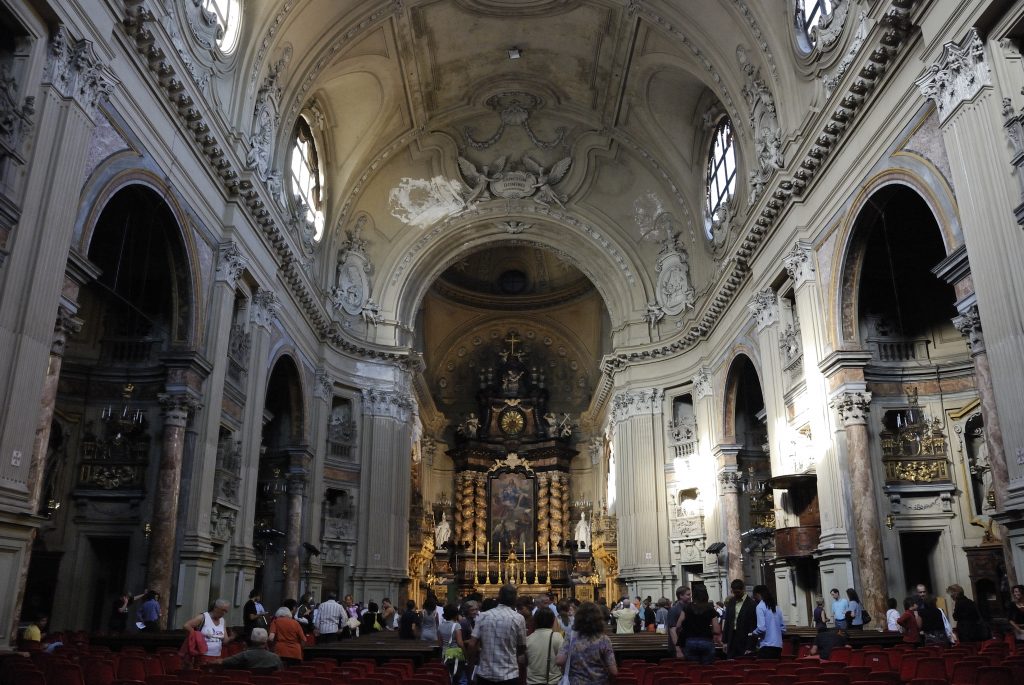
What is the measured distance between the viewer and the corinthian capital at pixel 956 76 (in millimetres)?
10211

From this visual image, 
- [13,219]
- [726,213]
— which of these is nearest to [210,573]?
[13,219]

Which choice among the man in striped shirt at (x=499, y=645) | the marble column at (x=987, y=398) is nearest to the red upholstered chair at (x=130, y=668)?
the man in striped shirt at (x=499, y=645)

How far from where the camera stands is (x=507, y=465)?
38781 millimetres

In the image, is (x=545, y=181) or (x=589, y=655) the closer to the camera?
(x=589, y=655)

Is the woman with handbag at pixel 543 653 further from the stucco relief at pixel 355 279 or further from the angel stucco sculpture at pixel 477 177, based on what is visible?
the angel stucco sculpture at pixel 477 177

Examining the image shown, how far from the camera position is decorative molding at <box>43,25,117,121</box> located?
10133 millimetres

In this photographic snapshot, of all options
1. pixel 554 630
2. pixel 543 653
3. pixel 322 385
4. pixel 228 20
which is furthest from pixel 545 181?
pixel 543 653

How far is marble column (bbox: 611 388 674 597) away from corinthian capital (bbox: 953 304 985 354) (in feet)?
49.8

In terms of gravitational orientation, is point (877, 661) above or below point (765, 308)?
below

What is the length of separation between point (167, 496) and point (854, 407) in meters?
11.8

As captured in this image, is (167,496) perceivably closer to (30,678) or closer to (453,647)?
(453,647)

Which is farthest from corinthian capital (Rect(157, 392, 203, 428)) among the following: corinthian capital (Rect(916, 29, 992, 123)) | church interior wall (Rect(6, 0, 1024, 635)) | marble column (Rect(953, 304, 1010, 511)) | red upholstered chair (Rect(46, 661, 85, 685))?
corinthian capital (Rect(916, 29, 992, 123))

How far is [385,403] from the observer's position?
26.5 metres

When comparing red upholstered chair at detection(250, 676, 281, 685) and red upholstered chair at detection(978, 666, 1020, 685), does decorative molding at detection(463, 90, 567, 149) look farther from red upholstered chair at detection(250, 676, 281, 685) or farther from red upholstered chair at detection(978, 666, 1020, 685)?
red upholstered chair at detection(978, 666, 1020, 685)
